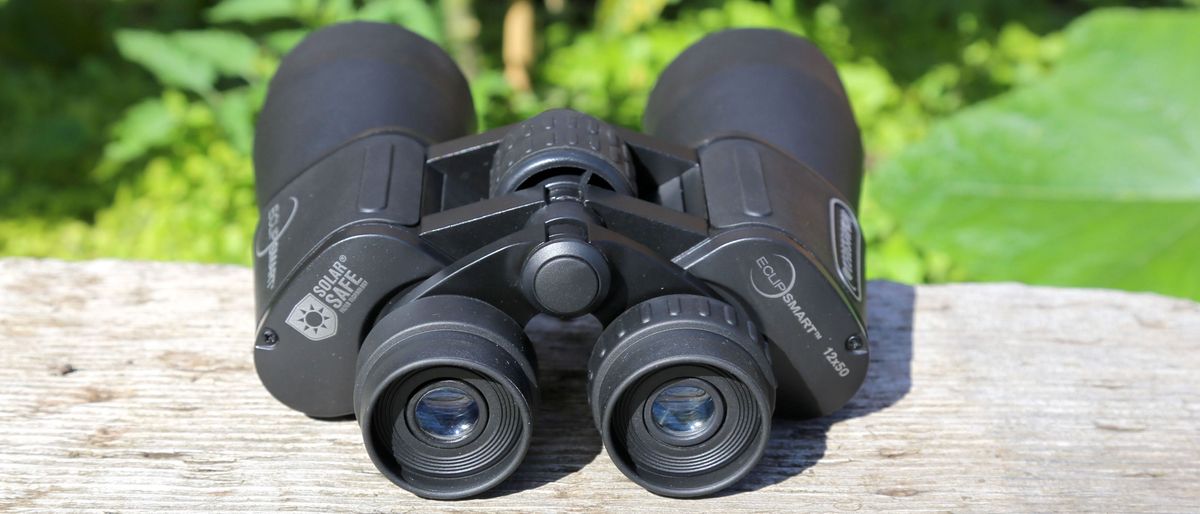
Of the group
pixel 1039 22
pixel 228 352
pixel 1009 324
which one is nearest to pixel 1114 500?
pixel 1009 324

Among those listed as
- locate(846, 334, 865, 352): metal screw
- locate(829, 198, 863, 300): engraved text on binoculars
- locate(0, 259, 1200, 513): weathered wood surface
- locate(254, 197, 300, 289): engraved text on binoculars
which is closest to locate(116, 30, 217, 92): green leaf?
locate(0, 259, 1200, 513): weathered wood surface

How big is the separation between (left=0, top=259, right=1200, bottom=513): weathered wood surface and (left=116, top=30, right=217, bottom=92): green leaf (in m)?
1.22

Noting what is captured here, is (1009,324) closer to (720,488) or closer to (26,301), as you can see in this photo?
(720,488)

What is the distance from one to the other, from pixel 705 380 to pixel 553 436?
33cm

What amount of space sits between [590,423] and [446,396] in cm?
31

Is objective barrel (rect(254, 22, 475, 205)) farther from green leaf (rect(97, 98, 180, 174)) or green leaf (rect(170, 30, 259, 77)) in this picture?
green leaf (rect(97, 98, 180, 174))

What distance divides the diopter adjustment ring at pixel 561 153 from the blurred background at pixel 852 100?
1.42 metres

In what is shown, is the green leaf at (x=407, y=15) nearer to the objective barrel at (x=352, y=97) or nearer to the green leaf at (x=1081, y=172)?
the objective barrel at (x=352, y=97)

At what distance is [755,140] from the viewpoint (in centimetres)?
199

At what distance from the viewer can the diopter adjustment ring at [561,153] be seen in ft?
6.00

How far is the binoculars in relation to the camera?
1.64 meters

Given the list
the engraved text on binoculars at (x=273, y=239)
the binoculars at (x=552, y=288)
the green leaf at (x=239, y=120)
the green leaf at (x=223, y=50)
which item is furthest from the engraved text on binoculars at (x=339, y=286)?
the green leaf at (x=223, y=50)

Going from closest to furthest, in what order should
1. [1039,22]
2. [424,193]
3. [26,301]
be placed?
[424,193]
[26,301]
[1039,22]

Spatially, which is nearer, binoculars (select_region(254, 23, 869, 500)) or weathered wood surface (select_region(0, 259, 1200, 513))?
binoculars (select_region(254, 23, 869, 500))
